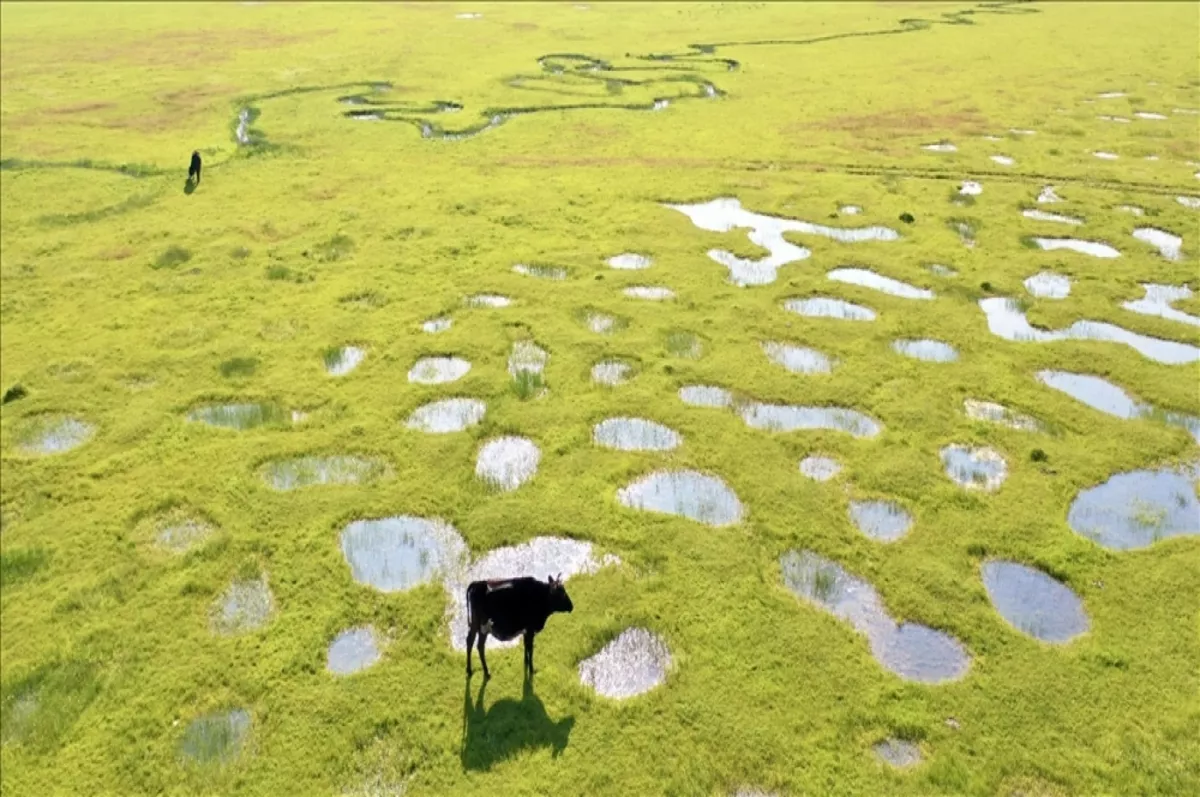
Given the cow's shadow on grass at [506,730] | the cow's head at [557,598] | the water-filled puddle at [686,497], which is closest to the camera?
the cow's shadow on grass at [506,730]

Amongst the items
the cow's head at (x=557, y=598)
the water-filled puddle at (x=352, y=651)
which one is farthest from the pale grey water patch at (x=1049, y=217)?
the water-filled puddle at (x=352, y=651)

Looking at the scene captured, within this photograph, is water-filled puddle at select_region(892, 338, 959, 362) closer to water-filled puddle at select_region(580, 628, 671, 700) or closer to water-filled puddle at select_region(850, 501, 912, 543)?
water-filled puddle at select_region(850, 501, 912, 543)

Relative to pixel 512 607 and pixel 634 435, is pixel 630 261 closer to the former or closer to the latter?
pixel 634 435

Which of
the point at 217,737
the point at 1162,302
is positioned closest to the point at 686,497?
the point at 217,737

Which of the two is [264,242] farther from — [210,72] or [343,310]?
[210,72]

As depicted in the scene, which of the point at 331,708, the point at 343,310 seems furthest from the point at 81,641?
the point at 343,310

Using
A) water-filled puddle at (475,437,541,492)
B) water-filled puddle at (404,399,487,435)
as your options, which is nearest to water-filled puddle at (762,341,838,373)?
water-filled puddle at (475,437,541,492)

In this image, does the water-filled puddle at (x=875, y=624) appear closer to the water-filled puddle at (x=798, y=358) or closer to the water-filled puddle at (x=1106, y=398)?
the water-filled puddle at (x=798, y=358)
